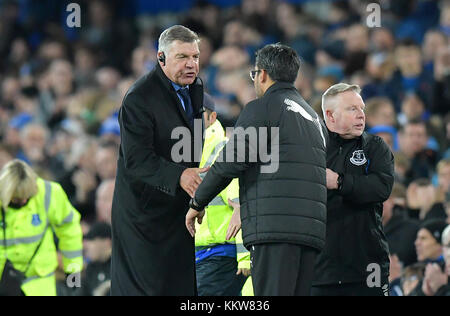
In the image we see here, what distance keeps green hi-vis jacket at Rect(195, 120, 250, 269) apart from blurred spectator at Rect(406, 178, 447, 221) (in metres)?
2.46

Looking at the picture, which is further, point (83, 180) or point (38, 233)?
point (83, 180)

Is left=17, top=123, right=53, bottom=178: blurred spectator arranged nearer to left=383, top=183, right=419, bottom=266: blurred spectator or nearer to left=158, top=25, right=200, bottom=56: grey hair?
left=383, top=183, right=419, bottom=266: blurred spectator

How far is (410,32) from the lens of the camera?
1227 cm

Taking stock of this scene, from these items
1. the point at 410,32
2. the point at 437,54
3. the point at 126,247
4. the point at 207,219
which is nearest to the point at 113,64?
the point at 410,32

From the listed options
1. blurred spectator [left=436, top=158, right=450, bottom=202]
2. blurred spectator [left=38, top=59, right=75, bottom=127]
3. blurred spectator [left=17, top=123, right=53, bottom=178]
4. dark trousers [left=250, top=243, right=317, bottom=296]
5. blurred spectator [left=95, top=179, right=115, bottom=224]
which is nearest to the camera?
dark trousers [left=250, top=243, right=317, bottom=296]

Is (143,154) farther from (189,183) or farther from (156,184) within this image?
(189,183)

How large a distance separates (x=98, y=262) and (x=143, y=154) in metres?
3.30

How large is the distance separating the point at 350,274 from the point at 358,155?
0.80 m

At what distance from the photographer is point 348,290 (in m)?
6.65

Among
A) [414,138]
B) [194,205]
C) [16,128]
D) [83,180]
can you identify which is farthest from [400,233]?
[16,128]

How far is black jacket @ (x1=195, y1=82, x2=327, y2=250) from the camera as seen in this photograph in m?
5.79

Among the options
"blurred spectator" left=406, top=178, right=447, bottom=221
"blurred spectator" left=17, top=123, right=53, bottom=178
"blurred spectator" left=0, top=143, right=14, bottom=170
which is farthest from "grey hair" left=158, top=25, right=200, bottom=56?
"blurred spectator" left=17, top=123, right=53, bottom=178

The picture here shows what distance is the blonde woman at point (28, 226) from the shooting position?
7969 millimetres

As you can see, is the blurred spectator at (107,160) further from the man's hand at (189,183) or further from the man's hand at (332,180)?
the man's hand at (189,183)
